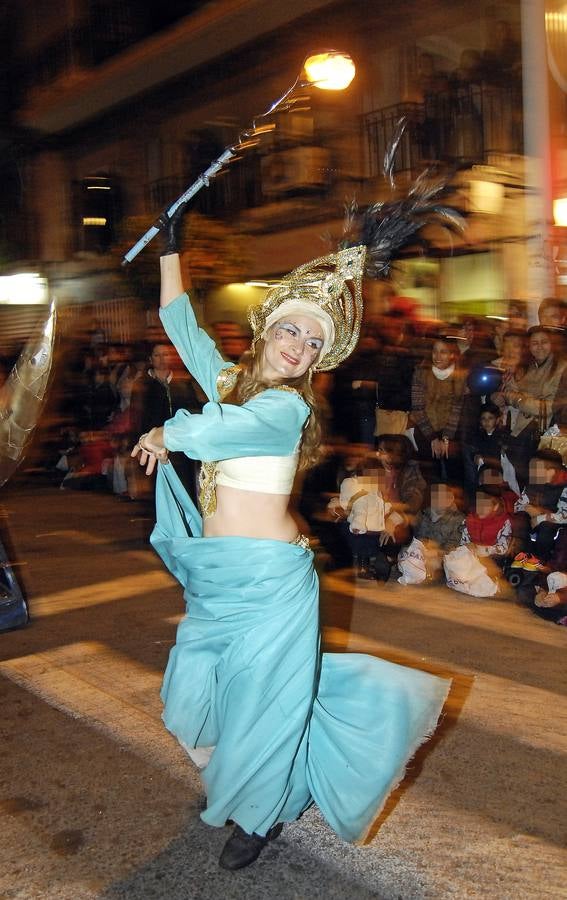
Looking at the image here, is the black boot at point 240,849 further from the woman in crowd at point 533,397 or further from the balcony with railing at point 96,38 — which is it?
the balcony with railing at point 96,38

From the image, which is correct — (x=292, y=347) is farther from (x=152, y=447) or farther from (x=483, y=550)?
(x=483, y=550)

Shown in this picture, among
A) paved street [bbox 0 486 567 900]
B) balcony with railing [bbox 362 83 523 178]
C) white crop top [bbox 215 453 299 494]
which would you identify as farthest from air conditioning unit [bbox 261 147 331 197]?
white crop top [bbox 215 453 299 494]

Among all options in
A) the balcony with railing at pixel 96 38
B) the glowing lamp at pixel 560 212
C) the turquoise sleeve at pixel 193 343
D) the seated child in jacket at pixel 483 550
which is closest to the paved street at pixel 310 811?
the seated child in jacket at pixel 483 550

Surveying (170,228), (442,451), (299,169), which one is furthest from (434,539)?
(299,169)

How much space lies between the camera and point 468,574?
5.67 meters

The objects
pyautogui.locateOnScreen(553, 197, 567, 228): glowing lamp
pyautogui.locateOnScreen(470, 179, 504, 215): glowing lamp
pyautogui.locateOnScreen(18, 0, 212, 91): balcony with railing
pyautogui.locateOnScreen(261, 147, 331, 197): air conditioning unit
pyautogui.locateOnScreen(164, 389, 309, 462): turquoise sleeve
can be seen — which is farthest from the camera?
pyautogui.locateOnScreen(18, 0, 212, 91): balcony with railing

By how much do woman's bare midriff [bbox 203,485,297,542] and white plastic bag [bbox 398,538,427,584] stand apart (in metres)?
3.35

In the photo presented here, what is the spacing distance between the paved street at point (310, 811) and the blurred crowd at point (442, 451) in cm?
33

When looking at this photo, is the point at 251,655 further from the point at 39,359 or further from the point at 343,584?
the point at 343,584

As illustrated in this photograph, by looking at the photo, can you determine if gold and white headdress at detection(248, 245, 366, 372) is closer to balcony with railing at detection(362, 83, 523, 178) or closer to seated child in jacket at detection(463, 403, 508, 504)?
seated child in jacket at detection(463, 403, 508, 504)

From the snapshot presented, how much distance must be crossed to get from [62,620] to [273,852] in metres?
2.83

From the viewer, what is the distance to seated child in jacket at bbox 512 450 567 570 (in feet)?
17.5

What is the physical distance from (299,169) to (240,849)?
32.0 feet

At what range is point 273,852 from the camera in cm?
277
